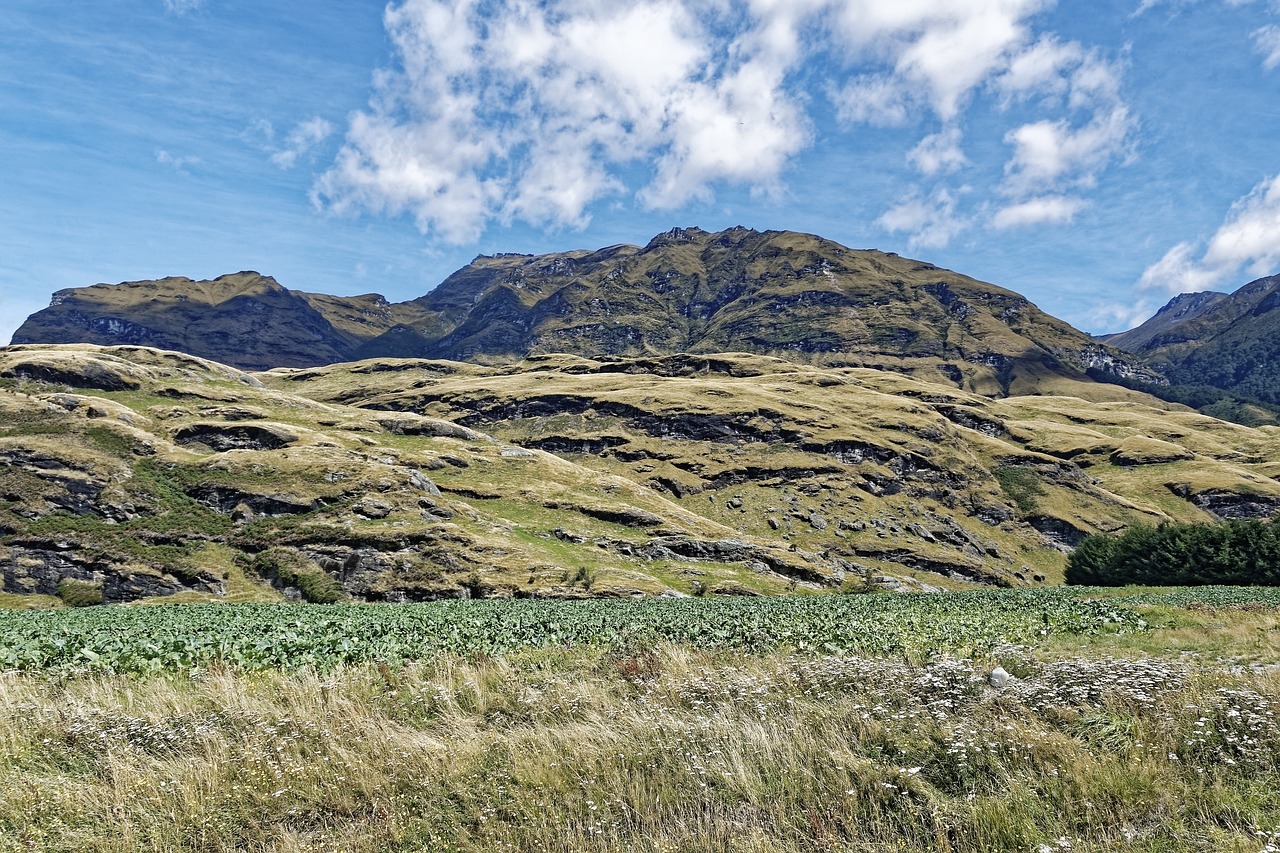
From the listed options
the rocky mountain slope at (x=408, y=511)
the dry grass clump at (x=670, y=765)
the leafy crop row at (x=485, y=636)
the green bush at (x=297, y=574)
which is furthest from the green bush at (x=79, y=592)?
the dry grass clump at (x=670, y=765)

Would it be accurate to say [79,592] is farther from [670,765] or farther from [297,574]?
[670,765]

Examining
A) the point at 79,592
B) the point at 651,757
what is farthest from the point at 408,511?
the point at 651,757

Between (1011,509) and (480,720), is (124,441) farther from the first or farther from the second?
(1011,509)

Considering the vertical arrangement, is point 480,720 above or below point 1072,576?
above

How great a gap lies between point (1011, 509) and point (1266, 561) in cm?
11033

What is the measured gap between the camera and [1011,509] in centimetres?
19300

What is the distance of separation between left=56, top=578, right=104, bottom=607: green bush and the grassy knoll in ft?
277

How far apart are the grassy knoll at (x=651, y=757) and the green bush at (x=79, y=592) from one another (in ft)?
277

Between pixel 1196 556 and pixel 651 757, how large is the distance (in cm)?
12183

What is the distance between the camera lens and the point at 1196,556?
95.6 metres

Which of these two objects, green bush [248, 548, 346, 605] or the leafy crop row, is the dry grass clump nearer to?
the leafy crop row

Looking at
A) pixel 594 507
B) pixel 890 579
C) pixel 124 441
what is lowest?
pixel 890 579

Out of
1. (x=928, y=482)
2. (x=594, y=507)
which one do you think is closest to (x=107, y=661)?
(x=594, y=507)

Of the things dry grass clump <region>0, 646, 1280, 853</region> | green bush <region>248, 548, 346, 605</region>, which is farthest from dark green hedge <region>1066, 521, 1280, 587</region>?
green bush <region>248, 548, 346, 605</region>
